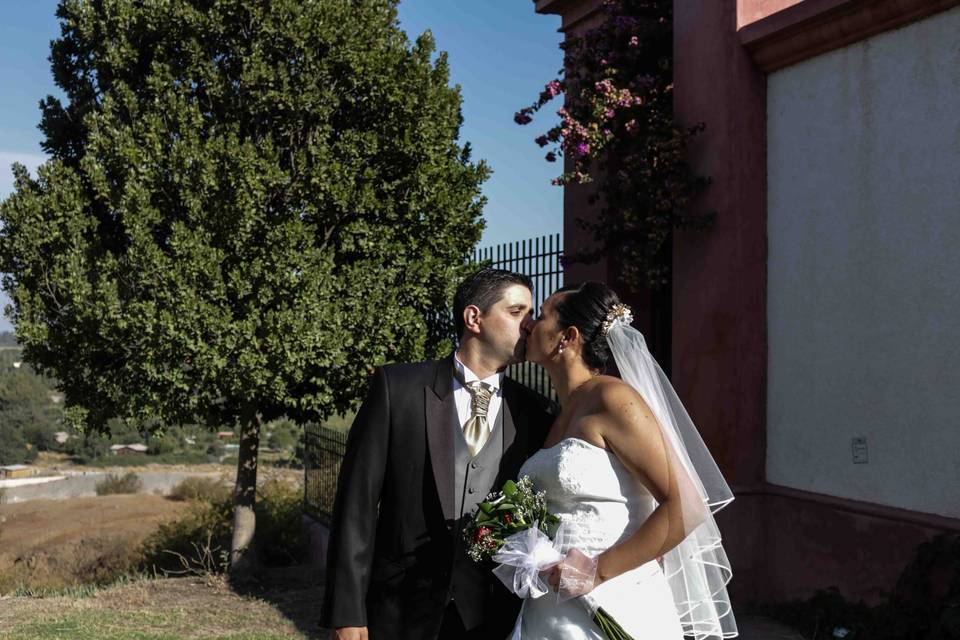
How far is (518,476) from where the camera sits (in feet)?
10.9

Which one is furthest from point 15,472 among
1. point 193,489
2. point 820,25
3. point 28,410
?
point 820,25

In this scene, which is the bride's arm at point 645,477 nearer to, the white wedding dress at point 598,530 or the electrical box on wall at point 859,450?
the white wedding dress at point 598,530

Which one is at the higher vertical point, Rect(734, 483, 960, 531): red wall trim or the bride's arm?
the bride's arm

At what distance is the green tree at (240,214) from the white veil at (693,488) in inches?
232

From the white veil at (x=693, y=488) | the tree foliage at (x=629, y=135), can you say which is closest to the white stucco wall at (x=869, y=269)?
the tree foliage at (x=629, y=135)

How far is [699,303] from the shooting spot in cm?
794

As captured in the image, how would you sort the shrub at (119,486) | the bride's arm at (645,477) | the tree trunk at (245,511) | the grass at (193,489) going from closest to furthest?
the bride's arm at (645,477), the tree trunk at (245,511), the grass at (193,489), the shrub at (119,486)

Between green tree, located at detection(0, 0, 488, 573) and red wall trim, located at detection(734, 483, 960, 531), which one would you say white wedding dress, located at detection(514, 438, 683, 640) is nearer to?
red wall trim, located at detection(734, 483, 960, 531)

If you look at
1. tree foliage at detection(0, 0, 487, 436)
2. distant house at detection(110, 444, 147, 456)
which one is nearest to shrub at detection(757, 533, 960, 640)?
tree foliage at detection(0, 0, 487, 436)

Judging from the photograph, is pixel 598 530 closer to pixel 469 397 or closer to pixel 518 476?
pixel 518 476

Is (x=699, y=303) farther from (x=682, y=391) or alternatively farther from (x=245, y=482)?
(x=245, y=482)

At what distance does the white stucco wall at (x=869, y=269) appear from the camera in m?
6.30

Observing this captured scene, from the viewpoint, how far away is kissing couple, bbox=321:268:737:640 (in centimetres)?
301

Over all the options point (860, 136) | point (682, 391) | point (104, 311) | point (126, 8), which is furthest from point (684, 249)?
point (126, 8)
